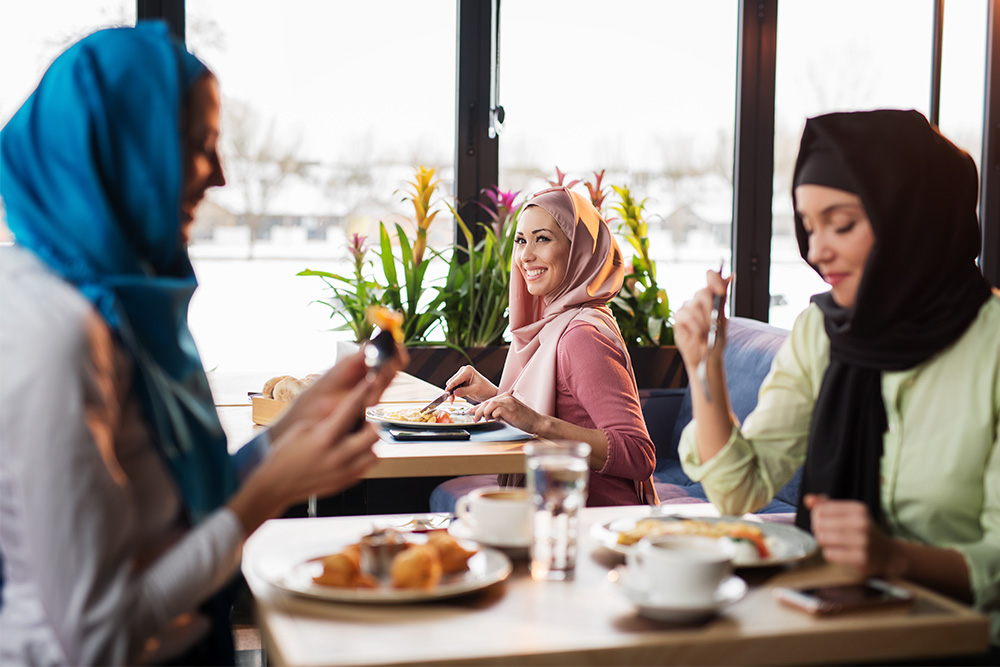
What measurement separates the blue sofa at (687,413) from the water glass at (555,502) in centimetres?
164

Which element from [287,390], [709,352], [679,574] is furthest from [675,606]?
[287,390]

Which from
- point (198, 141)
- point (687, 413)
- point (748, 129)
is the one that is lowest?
point (687, 413)

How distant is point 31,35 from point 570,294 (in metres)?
2.29

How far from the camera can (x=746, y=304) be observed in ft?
14.2

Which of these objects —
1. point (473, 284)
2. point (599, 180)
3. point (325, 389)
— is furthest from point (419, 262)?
point (325, 389)

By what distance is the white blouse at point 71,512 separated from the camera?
898 millimetres

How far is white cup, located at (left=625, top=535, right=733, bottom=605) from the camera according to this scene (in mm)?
1042

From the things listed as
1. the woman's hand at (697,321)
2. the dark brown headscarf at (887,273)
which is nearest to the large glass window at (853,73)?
the dark brown headscarf at (887,273)

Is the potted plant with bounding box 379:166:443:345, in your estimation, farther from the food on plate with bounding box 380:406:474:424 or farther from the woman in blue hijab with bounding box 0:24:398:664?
the woman in blue hijab with bounding box 0:24:398:664

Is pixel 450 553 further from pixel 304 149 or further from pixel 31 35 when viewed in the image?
pixel 31 35

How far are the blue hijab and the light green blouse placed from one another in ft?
2.73

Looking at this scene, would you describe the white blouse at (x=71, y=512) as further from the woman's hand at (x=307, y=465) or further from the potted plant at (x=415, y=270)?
the potted plant at (x=415, y=270)

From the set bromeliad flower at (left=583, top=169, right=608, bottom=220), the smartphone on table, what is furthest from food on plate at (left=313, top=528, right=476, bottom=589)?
bromeliad flower at (left=583, top=169, right=608, bottom=220)

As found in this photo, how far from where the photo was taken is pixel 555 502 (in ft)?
3.85
